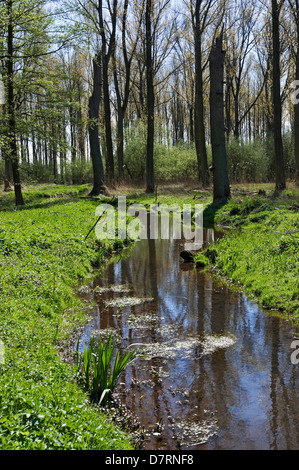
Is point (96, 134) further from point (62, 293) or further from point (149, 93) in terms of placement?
point (62, 293)

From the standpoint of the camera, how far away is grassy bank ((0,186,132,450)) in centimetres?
365

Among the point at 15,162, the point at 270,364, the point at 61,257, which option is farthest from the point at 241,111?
the point at 270,364

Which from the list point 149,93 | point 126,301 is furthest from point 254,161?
point 126,301

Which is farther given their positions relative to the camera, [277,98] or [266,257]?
[277,98]

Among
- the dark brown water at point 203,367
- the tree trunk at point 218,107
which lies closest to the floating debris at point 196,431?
the dark brown water at point 203,367

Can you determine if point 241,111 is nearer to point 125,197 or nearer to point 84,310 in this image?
point 125,197

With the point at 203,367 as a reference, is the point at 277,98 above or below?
above

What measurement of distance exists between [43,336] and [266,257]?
5.79 m

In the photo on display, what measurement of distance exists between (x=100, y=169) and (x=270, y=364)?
2149 cm

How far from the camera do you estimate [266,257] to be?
1022 centimetres

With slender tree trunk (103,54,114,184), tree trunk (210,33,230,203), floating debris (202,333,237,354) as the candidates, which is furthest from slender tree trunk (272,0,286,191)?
floating debris (202,333,237,354)

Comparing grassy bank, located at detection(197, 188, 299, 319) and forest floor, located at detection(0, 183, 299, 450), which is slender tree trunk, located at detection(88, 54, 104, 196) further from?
grassy bank, located at detection(197, 188, 299, 319)

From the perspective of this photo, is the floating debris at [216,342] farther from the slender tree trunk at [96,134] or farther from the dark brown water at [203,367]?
the slender tree trunk at [96,134]

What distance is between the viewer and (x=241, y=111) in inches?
2235
